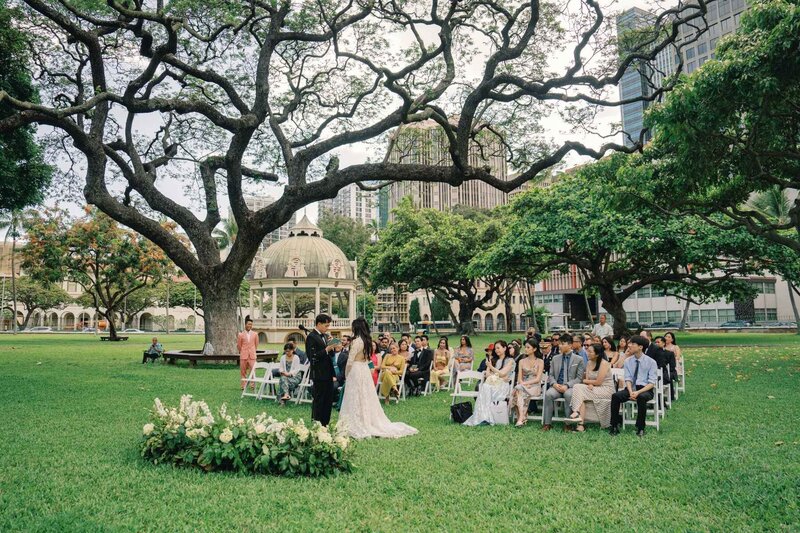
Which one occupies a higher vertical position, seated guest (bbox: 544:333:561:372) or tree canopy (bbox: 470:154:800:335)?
tree canopy (bbox: 470:154:800:335)

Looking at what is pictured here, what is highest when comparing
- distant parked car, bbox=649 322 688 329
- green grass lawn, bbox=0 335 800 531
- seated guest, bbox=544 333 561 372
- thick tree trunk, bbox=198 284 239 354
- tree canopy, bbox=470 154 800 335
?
tree canopy, bbox=470 154 800 335

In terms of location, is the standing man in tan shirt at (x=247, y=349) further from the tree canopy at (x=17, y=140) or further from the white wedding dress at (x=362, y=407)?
the tree canopy at (x=17, y=140)

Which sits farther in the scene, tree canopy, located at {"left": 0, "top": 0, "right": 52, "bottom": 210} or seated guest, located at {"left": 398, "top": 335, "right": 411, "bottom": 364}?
tree canopy, located at {"left": 0, "top": 0, "right": 52, "bottom": 210}

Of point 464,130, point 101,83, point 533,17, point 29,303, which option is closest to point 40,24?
point 101,83

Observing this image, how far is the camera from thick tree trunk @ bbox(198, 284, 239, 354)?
1864 centimetres

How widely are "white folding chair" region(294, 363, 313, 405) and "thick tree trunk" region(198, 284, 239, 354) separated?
25.3 feet

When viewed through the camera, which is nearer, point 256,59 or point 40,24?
point 40,24

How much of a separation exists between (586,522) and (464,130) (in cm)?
1134

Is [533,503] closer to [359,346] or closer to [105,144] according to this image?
[359,346]

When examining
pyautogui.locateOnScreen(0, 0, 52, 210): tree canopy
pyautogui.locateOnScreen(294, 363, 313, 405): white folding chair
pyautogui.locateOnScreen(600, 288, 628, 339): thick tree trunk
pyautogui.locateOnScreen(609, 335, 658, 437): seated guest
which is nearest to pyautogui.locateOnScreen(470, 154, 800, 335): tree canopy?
pyautogui.locateOnScreen(600, 288, 628, 339): thick tree trunk

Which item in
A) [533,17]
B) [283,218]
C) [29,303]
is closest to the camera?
[533,17]

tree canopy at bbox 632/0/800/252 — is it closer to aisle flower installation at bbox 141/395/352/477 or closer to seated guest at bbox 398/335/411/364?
seated guest at bbox 398/335/411/364

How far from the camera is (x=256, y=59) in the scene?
18.0 metres

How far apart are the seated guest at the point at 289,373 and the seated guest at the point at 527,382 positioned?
4.44 m
